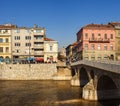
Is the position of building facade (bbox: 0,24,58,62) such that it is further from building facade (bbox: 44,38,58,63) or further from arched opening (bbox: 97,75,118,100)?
arched opening (bbox: 97,75,118,100)

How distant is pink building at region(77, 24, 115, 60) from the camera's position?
88875 mm

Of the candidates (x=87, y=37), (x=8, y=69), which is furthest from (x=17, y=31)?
(x=87, y=37)

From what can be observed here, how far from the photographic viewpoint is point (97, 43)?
3526 inches

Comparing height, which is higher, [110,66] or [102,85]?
[110,66]

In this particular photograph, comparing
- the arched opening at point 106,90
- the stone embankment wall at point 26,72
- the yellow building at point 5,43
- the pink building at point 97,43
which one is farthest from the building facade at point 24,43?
the arched opening at point 106,90

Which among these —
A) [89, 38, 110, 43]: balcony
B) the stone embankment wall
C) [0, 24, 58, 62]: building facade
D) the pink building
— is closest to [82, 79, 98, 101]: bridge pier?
the stone embankment wall

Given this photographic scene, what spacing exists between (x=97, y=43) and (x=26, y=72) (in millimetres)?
29772

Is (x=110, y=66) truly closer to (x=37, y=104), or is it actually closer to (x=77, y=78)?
(x=37, y=104)

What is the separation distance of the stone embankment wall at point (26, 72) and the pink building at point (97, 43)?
17442 millimetres

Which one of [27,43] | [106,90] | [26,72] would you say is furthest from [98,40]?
[106,90]

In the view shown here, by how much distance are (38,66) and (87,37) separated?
2331 cm

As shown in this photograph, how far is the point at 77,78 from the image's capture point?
2564 inches

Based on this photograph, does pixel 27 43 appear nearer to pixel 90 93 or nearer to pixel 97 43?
pixel 97 43

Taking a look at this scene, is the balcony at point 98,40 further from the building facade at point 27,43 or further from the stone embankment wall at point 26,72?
the stone embankment wall at point 26,72
